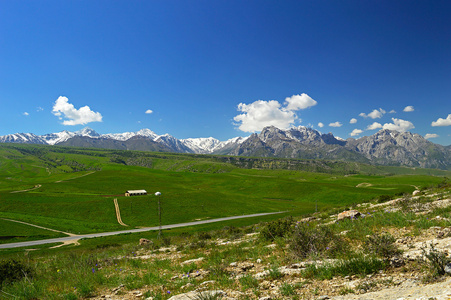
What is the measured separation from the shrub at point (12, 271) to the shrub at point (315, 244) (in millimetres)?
13199

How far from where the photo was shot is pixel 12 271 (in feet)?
37.5

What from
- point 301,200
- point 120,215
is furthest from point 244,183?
point 120,215

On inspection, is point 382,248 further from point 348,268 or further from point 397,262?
point 348,268

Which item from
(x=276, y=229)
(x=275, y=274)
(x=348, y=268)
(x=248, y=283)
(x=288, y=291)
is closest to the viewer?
(x=288, y=291)

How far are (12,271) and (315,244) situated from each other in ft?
50.3

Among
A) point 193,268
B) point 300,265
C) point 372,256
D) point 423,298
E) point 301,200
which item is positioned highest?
point 423,298

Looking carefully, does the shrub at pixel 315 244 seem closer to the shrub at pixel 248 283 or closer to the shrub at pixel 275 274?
the shrub at pixel 275 274

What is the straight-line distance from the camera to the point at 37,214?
80188 millimetres

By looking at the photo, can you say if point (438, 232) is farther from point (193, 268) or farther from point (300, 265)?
point (193, 268)

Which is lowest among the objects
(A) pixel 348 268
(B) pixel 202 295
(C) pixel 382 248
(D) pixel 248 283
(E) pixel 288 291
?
(D) pixel 248 283

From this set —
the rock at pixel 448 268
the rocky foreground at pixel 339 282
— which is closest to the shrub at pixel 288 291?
the rocky foreground at pixel 339 282

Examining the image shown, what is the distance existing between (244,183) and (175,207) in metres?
89.3

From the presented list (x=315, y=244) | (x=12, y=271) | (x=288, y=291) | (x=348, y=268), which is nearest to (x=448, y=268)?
(x=348, y=268)

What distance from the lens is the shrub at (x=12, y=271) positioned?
35.8ft
